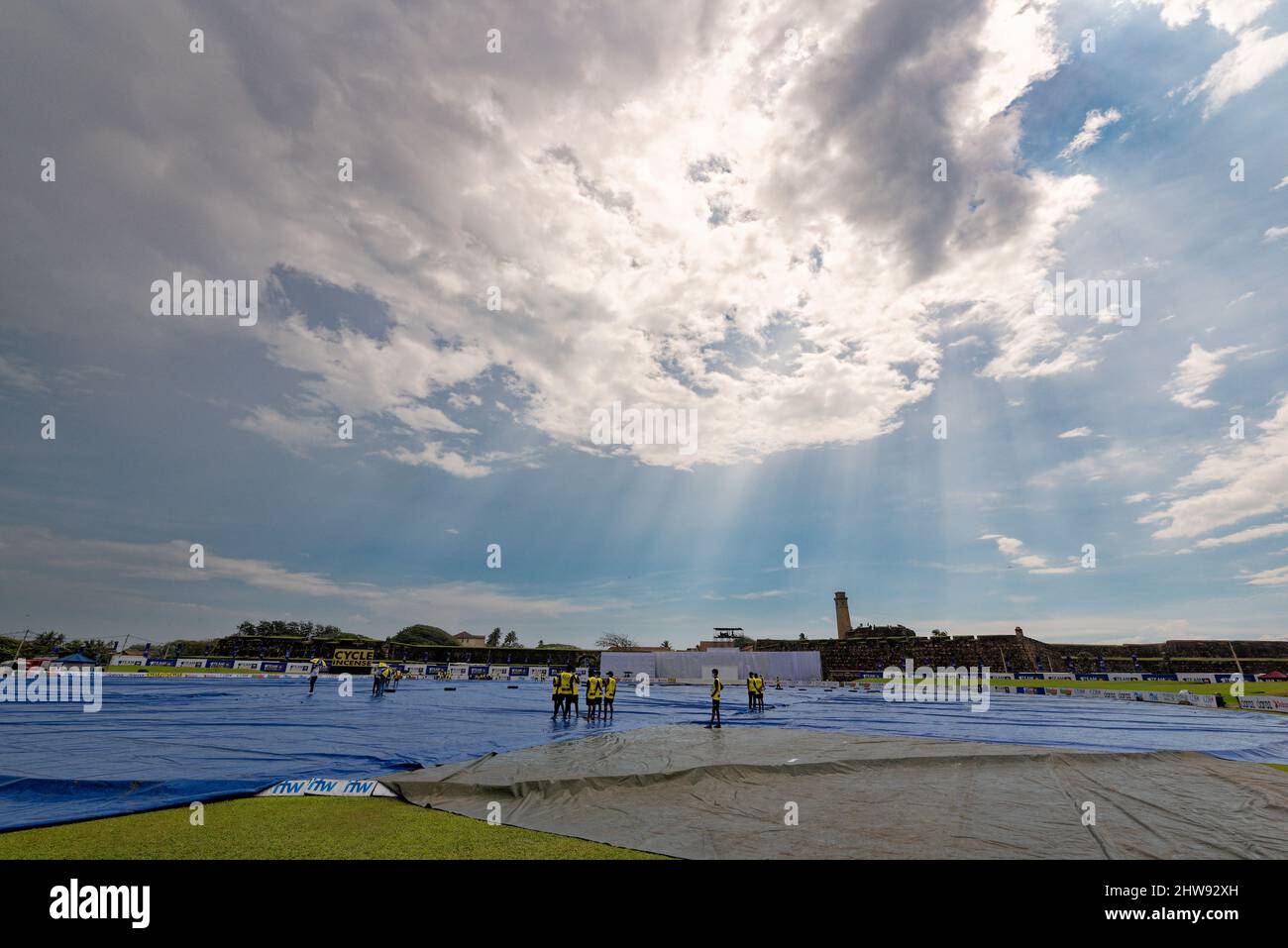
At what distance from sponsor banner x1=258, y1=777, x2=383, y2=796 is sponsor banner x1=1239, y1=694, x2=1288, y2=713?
129 ft

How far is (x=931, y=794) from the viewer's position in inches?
319

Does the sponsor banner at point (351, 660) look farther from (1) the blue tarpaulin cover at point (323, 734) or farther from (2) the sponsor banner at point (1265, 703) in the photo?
(2) the sponsor banner at point (1265, 703)

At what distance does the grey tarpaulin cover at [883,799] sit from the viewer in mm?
5805

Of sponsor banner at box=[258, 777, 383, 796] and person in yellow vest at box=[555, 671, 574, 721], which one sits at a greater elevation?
sponsor banner at box=[258, 777, 383, 796]

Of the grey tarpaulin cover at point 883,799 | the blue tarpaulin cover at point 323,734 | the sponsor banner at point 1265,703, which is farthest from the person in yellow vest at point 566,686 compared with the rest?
the sponsor banner at point 1265,703

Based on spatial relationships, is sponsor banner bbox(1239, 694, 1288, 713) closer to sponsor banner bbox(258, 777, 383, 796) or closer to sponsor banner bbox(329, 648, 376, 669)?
sponsor banner bbox(258, 777, 383, 796)

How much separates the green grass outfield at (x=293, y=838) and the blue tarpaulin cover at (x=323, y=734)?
2.54 feet

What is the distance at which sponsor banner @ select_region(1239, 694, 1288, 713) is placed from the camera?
25692mm

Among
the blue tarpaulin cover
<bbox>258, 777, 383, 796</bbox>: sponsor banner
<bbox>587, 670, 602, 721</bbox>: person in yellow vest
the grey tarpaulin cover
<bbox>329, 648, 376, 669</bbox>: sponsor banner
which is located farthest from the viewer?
<bbox>329, 648, 376, 669</bbox>: sponsor banner

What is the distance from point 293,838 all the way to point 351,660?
207 feet

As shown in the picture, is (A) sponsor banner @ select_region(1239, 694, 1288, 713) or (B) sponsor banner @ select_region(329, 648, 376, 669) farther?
(B) sponsor banner @ select_region(329, 648, 376, 669)

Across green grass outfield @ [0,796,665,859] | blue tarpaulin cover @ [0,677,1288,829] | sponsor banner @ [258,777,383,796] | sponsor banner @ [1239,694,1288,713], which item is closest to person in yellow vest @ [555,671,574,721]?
blue tarpaulin cover @ [0,677,1288,829]

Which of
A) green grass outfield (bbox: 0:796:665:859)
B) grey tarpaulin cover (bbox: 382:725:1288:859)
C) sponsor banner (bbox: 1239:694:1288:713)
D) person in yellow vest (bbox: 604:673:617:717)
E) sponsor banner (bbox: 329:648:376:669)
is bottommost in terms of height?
sponsor banner (bbox: 329:648:376:669)
